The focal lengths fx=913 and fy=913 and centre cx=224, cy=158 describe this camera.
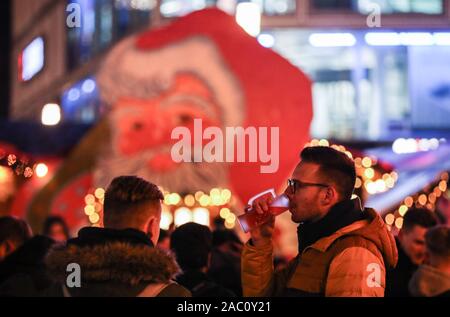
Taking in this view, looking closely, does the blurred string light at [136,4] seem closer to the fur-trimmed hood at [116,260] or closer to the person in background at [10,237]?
the person in background at [10,237]

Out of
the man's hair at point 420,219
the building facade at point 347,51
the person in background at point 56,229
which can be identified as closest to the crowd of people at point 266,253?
the man's hair at point 420,219

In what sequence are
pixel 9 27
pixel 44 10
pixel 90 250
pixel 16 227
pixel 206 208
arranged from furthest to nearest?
1. pixel 9 27
2. pixel 44 10
3. pixel 206 208
4. pixel 16 227
5. pixel 90 250

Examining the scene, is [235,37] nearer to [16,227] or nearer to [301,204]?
[16,227]

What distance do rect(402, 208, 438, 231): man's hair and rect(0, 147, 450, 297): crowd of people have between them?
4.42 ft

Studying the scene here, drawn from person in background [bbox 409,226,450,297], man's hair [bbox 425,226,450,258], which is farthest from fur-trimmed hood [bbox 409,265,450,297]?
man's hair [bbox 425,226,450,258]

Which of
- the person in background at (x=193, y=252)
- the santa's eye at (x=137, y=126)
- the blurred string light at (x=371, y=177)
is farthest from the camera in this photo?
the blurred string light at (x=371, y=177)

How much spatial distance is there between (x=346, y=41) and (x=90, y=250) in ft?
69.8

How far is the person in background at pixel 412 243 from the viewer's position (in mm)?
6203

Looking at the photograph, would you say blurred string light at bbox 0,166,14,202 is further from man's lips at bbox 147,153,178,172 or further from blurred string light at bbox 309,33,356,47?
blurred string light at bbox 309,33,356,47

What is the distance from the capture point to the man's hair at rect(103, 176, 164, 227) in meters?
3.59

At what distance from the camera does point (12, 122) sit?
1486 cm

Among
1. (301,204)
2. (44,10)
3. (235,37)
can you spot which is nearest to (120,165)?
(235,37)

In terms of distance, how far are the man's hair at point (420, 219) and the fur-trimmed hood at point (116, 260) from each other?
3.47 meters

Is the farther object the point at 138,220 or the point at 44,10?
the point at 44,10
